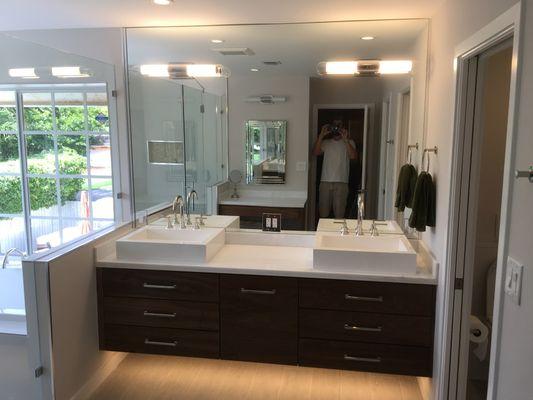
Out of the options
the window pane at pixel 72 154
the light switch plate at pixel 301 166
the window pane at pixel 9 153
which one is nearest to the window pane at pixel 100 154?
the window pane at pixel 72 154

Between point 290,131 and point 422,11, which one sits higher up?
point 422,11

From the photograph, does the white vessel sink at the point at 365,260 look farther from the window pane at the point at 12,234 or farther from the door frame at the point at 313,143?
the window pane at the point at 12,234

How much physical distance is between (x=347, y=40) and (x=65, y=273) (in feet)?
7.04

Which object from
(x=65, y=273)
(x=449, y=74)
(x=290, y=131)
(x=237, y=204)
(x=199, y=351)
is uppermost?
(x=449, y=74)

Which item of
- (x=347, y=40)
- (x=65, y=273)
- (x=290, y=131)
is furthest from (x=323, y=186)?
(x=65, y=273)

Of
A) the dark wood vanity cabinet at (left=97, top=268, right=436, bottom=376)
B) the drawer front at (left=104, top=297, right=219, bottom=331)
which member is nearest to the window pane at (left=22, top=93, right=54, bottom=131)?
the dark wood vanity cabinet at (left=97, top=268, right=436, bottom=376)

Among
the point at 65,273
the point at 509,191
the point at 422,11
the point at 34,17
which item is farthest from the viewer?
the point at 34,17

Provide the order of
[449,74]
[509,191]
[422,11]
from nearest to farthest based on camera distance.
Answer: [509,191] → [449,74] → [422,11]

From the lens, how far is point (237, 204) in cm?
308

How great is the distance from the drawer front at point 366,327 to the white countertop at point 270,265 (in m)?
0.22

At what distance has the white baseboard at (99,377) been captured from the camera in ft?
8.45

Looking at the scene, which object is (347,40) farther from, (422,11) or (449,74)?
(449,74)

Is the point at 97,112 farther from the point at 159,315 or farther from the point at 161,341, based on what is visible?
the point at 161,341

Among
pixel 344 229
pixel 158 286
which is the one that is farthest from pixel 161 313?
pixel 344 229
